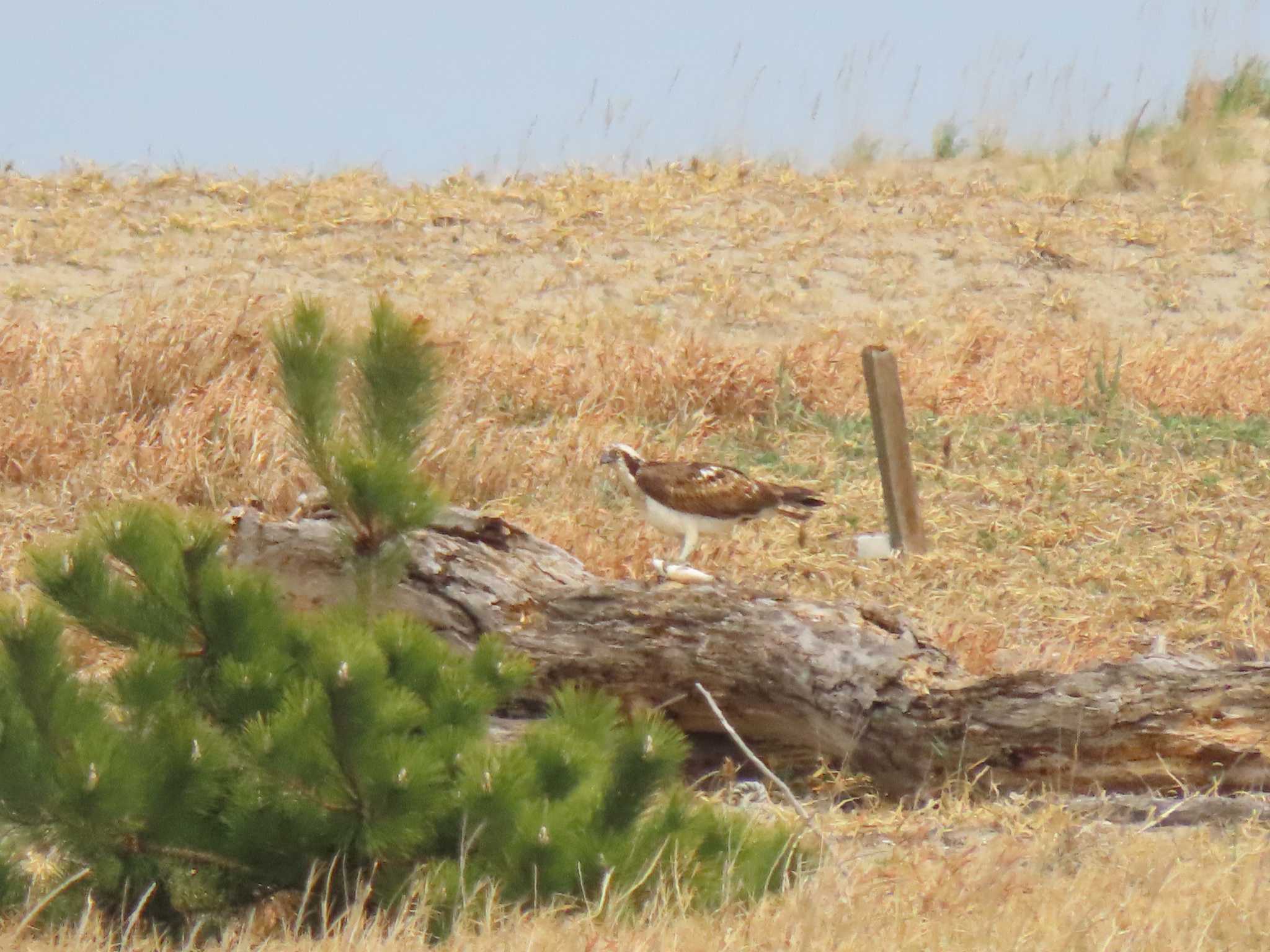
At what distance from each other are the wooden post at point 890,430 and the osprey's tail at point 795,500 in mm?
527

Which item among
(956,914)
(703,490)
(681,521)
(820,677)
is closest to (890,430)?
(703,490)

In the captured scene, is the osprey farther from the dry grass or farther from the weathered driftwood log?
the dry grass

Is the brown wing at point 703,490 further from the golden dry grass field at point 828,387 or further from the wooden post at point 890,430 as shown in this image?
the wooden post at point 890,430

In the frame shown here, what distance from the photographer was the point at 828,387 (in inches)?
496

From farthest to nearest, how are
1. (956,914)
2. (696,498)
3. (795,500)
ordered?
(795,500), (696,498), (956,914)

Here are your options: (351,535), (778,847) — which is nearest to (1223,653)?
(778,847)

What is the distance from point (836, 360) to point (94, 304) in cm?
638

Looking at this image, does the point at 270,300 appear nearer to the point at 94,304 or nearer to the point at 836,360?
the point at 94,304

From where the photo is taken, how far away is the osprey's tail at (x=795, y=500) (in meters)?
8.36

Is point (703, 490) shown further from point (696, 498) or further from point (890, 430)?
point (890, 430)

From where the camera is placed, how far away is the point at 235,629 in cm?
433

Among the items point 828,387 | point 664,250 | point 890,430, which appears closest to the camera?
point 890,430

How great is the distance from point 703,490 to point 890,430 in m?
1.24

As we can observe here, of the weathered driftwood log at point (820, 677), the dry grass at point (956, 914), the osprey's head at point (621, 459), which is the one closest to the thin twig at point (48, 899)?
the dry grass at point (956, 914)
